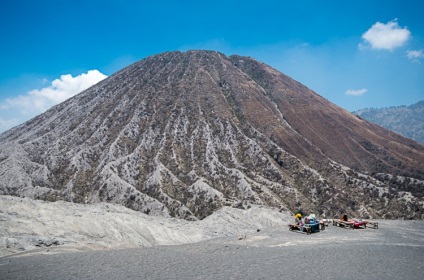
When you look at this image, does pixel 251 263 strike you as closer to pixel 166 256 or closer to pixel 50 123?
pixel 166 256

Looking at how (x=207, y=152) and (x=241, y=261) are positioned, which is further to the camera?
(x=207, y=152)

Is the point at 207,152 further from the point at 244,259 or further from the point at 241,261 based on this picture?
the point at 241,261

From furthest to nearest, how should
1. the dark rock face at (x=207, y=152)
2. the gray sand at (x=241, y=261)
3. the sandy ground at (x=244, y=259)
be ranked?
the dark rock face at (x=207, y=152)
the sandy ground at (x=244, y=259)
the gray sand at (x=241, y=261)

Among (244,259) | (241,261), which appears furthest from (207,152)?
(241,261)

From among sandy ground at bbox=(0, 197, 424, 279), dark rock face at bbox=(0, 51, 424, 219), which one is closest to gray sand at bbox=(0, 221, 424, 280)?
sandy ground at bbox=(0, 197, 424, 279)

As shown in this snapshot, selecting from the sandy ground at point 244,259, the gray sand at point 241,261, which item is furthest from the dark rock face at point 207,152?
the gray sand at point 241,261

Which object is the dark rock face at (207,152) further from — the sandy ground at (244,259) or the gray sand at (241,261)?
the gray sand at (241,261)
